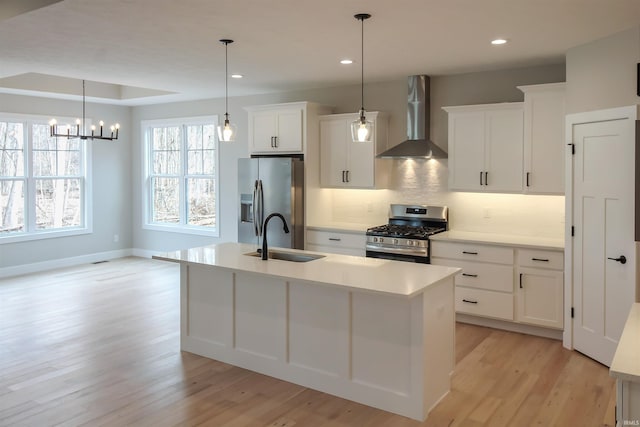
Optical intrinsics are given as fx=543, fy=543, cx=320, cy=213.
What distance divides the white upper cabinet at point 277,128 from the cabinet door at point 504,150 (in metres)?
2.18

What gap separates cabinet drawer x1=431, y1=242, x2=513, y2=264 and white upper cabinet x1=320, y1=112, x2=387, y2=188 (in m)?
1.15

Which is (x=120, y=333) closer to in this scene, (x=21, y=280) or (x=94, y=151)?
(x=21, y=280)

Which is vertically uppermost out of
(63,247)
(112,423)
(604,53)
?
(604,53)

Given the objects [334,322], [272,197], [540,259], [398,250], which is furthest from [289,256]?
[540,259]

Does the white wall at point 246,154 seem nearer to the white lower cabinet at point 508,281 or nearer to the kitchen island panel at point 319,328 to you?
the white lower cabinet at point 508,281

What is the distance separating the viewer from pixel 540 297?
16.4ft

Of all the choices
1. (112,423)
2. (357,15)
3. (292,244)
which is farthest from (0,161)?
(357,15)

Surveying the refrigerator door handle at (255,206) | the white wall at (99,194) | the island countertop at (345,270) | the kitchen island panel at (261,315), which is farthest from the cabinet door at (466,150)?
the white wall at (99,194)

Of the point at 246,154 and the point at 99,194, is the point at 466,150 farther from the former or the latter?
the point at 99,194

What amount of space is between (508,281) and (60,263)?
659 centimetres

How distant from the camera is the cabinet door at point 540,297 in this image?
4914mm

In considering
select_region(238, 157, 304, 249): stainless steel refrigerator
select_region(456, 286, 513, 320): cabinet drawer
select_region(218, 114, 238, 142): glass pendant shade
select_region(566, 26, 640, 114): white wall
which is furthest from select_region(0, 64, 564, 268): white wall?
select_region(218, 114, 238, 142): glass pendant shade

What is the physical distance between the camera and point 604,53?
4.29 m

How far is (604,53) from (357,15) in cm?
212
